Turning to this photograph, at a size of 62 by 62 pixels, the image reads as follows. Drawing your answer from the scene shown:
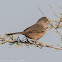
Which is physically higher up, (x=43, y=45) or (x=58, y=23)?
(x=58, y=23)

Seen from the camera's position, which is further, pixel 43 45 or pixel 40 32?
pixel 40 32

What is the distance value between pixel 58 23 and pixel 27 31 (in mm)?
1164

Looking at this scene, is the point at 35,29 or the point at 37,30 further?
the point at 37,30

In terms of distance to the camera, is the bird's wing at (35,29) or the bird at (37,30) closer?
the bird at (37,30)

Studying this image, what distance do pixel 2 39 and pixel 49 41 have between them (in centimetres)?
117

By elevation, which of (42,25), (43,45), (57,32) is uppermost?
(42,25)

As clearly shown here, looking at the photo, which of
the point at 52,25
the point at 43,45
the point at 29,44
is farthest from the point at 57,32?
the point at 29,44

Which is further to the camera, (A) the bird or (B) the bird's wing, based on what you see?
(B) the bird's wing

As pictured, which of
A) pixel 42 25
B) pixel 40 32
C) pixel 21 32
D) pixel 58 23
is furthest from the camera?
pixel 42 25

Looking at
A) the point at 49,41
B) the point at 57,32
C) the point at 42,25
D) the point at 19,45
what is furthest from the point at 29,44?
the point at 42,25

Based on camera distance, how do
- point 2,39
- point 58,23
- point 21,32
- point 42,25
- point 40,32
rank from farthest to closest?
point 42,25 < point 40,32 < point 21,32 < point 2,39 < point 58,23

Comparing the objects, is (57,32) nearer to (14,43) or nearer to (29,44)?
(29,44)

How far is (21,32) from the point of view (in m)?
Answer: 4.52

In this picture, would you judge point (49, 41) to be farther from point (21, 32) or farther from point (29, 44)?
point (21, 32)
